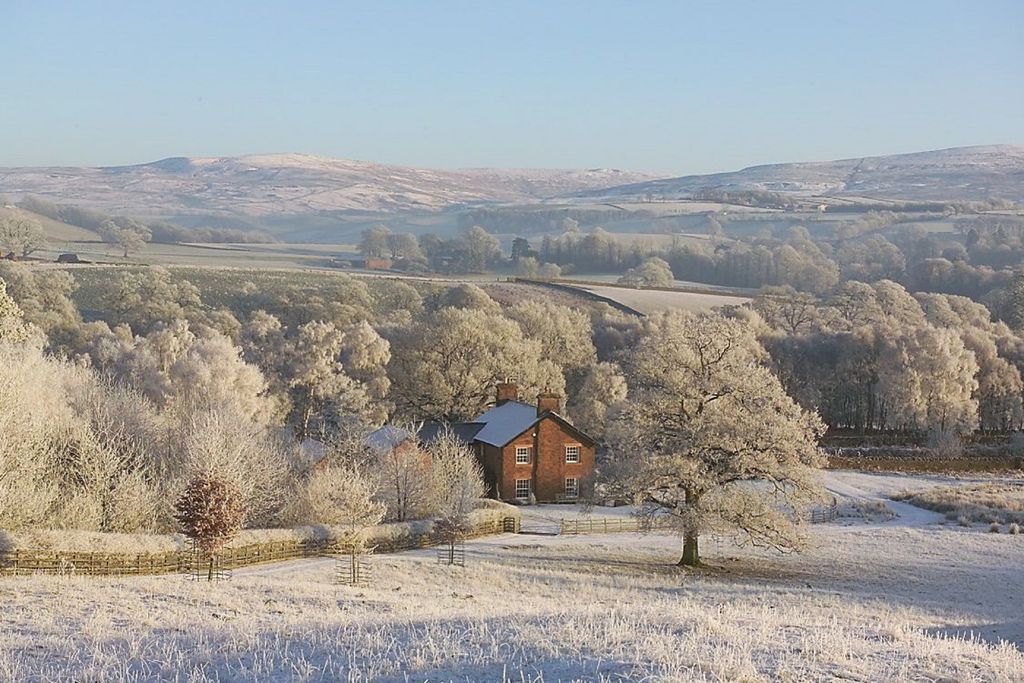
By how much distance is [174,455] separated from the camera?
4462 centimetres

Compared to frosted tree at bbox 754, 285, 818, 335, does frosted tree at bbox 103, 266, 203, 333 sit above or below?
above

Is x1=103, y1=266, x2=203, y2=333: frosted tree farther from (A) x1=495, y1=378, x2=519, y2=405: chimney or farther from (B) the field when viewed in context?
(B) the field

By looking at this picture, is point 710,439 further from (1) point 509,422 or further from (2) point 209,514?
(1) point 509,422

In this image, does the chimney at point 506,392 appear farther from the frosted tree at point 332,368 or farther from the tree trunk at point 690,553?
the tree trunk at point 690,553

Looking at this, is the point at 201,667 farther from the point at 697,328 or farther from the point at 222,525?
the point at 697,328

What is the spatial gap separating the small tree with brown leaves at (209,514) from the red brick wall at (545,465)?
29.0m

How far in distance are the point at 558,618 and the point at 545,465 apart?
4266 cm

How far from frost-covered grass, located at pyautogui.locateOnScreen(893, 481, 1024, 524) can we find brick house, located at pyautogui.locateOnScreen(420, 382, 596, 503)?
19149 millimetres

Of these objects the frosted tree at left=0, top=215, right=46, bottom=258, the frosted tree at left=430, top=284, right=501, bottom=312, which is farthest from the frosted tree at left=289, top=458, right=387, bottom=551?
the frosted tree at left=0, top=215, right=46, bottom=258

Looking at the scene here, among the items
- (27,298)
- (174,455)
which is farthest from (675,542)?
(27,298)

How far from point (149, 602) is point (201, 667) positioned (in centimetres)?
1098

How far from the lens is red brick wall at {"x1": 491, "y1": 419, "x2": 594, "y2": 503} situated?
61344 mm

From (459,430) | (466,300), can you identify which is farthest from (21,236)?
(459,430)

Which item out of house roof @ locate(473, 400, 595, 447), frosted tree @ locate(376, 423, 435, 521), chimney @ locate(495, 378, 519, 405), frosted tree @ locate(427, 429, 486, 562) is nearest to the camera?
frosted tree @ locate(427, 429, 486, 562)
